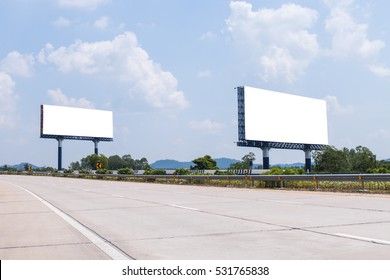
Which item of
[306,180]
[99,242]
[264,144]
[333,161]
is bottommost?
[99,242]

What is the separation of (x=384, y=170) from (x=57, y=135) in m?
102

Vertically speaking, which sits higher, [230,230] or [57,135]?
[57,135]

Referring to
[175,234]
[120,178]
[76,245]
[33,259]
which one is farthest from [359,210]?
[120,178]

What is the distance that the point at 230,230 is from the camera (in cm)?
1047

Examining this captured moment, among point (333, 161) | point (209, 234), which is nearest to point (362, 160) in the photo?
point (333, 161)

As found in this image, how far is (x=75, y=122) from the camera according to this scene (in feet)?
416

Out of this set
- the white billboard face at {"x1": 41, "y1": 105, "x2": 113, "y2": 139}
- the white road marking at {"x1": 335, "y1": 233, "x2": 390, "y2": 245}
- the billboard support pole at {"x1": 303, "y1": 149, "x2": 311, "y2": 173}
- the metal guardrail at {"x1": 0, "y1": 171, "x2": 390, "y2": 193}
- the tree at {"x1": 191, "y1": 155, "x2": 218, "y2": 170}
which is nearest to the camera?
the white road marking at {"x1": 335, "y1": 233, "x2": 390, "y2": 245}

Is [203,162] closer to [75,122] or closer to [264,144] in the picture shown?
[264,144]

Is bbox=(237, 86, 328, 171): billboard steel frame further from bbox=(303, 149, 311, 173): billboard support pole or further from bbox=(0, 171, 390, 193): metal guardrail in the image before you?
bbox=(0, 171, 390, 193): metal guardrail

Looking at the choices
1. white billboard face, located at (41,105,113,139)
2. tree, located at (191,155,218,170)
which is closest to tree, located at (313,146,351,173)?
tree, located at (191,155,218,170)

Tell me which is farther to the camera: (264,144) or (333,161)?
(333,161)

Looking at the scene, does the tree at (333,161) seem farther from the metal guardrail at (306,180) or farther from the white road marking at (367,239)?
the white road marking at (367,239)

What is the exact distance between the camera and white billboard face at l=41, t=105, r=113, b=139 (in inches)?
4825
